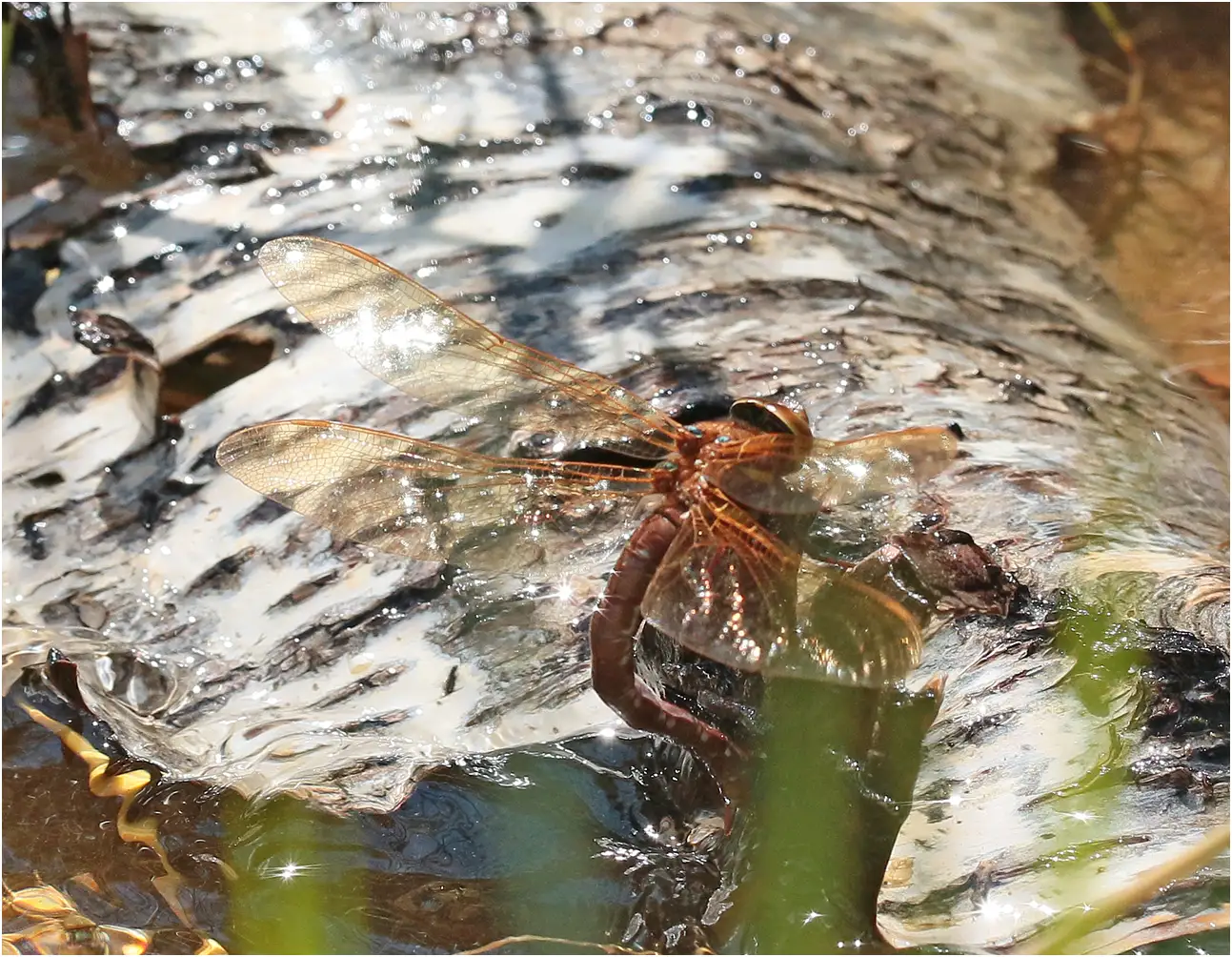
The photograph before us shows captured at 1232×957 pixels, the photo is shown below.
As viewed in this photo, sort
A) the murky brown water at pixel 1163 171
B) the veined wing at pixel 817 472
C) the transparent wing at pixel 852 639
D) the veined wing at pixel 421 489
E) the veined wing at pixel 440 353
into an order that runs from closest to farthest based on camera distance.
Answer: the transparent wing at pixel 852 639 → the veined wing at pixel 817 472 → the veined wing at pixel 421 489 → the veined wing at pixel 440 353 → the murky brown water at pixel 1163 171

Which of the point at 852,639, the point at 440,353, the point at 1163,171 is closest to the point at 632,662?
the point at 852,639

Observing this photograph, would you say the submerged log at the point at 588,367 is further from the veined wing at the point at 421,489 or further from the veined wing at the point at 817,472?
the veined wing at the point at 817,472

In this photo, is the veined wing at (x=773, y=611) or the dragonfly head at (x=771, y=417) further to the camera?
the dragonfly head at (x=771, y=417)

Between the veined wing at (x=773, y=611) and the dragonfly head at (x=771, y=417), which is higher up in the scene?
the dragonfly head at (x=771, y=417)

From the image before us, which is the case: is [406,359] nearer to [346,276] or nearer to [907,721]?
[346,276]

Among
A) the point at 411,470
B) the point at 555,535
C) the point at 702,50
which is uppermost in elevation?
the point at 702,50

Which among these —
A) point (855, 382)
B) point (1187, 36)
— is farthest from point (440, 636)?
point (1187, 36)

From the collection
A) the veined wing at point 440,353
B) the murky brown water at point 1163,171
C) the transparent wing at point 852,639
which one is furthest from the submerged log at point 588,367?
the murky brown water at point 1163,171
